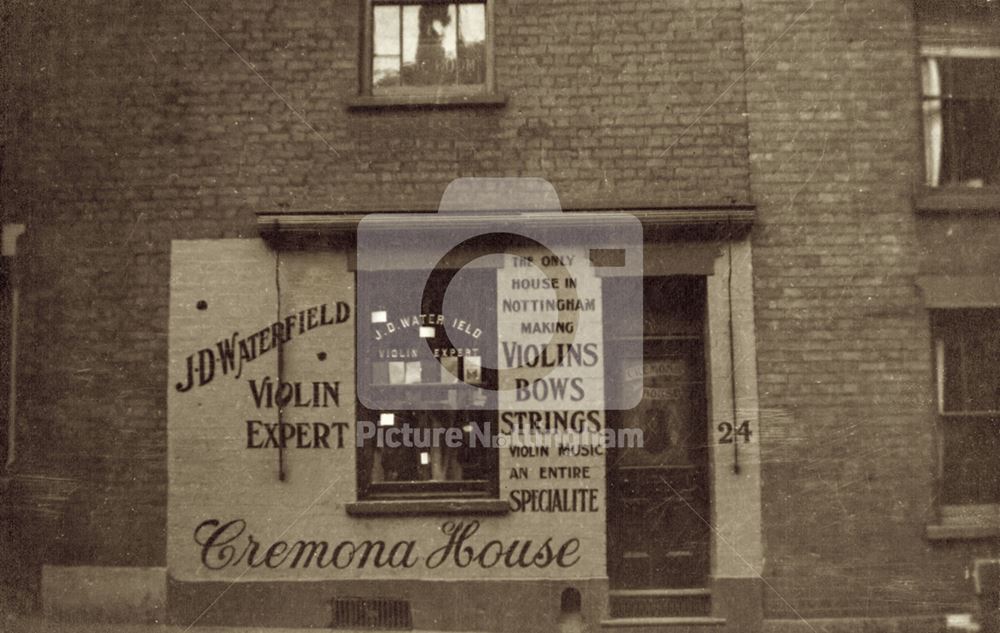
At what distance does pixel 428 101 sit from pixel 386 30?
2.68 ft

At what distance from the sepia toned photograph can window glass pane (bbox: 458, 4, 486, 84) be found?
0.04 m

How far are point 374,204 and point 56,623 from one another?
14.2ft

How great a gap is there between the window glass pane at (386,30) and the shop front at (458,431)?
1.61 meters

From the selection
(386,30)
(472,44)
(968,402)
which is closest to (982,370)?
(968,402)

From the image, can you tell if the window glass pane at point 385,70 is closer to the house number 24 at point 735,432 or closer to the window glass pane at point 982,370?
the house number 24 at point 735,432

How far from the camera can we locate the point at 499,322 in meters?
6.08

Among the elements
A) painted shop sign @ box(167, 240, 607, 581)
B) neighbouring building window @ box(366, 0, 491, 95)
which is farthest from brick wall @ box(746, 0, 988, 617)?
neighbouring building window @ box(366, 0, 491, 95)

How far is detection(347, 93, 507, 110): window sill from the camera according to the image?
20.1 feet

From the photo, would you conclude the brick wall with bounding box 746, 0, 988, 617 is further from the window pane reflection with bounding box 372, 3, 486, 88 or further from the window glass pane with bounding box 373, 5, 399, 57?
the window glass pane with bounding box 373, 5, 399, 57

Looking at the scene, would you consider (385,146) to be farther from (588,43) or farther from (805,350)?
(805,350)

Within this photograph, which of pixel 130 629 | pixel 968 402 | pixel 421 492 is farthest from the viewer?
pixel 968 402

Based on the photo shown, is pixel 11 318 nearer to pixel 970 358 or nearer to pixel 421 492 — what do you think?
pixel 421 492

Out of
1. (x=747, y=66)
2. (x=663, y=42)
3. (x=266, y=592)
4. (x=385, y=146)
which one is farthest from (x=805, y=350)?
(x=266, y=592)

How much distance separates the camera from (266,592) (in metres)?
5.93
